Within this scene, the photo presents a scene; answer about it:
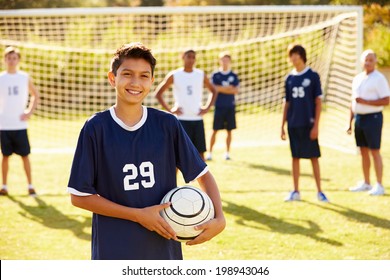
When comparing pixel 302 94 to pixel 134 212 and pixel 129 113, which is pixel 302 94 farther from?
pixel 134 212

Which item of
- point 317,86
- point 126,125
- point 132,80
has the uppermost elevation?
point 132,80

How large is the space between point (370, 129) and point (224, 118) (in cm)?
353

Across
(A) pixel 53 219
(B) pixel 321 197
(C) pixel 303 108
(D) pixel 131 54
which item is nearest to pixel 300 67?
(C) pixel 303 108

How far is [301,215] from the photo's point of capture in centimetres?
671

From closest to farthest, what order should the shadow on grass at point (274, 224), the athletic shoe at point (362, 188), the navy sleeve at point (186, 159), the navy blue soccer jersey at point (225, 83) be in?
the navy sleeve at point (186, 159) → the shadow on grass at point (274, 224) → the athletic shoe at point (362, 188) → the navy blue soccer jersey at point (225, 83)

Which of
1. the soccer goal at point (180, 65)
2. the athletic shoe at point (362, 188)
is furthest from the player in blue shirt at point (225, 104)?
the athletic shoe at point (362, 188)

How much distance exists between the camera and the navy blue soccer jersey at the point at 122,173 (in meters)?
2.86

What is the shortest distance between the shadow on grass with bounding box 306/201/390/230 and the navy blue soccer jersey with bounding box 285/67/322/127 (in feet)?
3.06

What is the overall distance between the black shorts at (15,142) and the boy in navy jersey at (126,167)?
505 cm

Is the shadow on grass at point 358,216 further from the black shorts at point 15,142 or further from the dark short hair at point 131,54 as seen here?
the dark short hair at point 131,54

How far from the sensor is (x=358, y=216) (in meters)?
6.66

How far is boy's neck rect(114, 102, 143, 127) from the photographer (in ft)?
9.56
